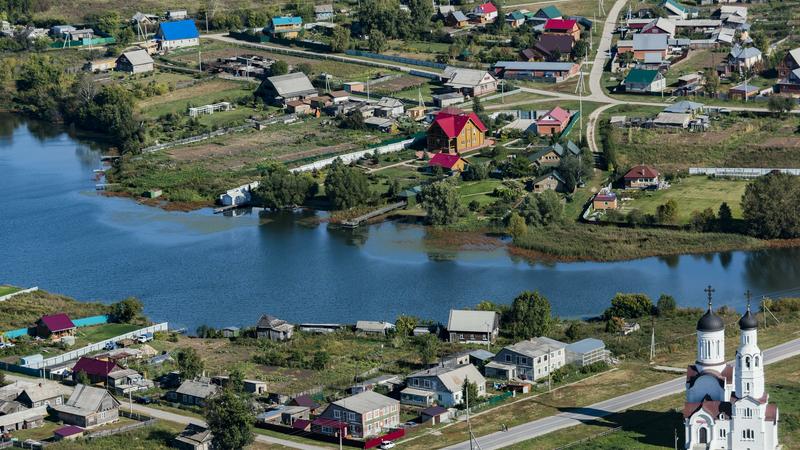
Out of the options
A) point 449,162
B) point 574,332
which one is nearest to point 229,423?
point 574,332

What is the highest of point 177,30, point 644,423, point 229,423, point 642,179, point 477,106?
point 177,30

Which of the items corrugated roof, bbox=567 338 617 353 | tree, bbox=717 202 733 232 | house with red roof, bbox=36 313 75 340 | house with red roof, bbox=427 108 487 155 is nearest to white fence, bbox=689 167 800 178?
tree, bbox=717 202 733 232

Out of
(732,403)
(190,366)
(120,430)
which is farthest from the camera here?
(190,366)

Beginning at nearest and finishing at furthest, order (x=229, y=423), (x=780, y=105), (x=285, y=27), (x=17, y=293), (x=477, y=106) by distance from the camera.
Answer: (x=229, y=423)
(x=17, y=293)
(x=780, y=105)
(x=477, y=106)
(x=285, y=27)

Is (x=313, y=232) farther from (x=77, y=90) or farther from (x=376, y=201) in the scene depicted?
(x=77, y=90)

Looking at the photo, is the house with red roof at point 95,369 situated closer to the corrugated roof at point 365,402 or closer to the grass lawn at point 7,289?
the corrugated roof at point 365,402

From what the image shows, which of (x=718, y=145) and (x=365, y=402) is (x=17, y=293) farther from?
(x=718, y=145)

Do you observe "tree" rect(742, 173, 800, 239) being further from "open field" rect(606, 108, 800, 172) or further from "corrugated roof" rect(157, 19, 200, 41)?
"corrugated roof" rect(157, 19, 200, 41)
